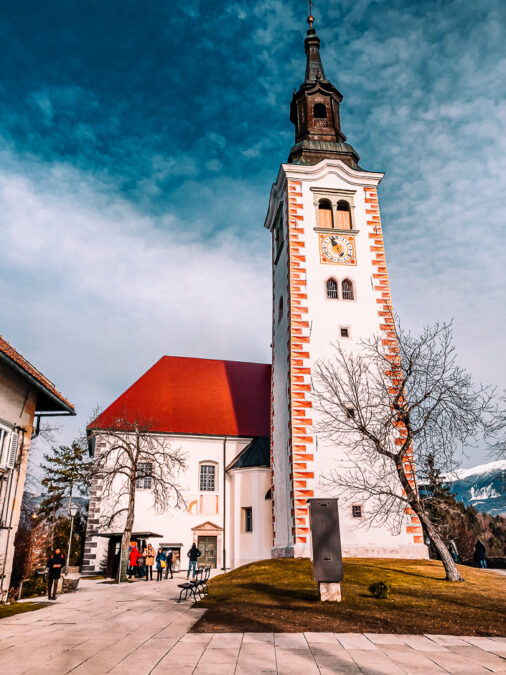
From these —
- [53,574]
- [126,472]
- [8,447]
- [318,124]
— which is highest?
[318,124]

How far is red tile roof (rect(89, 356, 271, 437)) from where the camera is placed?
102 feet

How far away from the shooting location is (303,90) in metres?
30.9

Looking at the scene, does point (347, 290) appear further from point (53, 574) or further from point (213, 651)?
point (213, 651)

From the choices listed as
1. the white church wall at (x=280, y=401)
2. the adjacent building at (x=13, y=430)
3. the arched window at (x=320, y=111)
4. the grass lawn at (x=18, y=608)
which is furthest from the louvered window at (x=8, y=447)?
the arched window at (x=320, y=111)

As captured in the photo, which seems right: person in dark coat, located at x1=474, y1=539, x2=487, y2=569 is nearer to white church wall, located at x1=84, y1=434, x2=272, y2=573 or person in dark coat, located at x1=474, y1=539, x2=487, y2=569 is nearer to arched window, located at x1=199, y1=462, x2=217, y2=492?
white church wall, located at x1=84, y1=434, x2=272, y2=573

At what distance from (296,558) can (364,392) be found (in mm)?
7550

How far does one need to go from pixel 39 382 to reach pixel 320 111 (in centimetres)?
2507

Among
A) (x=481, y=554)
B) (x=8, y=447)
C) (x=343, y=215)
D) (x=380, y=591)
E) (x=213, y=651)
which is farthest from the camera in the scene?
(x=343, y=215)

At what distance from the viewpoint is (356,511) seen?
69.2 ft

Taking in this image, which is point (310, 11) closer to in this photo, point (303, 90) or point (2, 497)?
point (303, 90)

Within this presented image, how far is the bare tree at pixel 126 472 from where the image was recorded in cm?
2748

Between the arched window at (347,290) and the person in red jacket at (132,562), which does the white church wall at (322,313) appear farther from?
the person in red jacket at (132,562)

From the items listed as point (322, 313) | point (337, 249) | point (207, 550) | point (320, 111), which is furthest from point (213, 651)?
point (320, 111)

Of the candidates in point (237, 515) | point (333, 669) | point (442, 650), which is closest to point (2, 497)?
point (333, 669)
